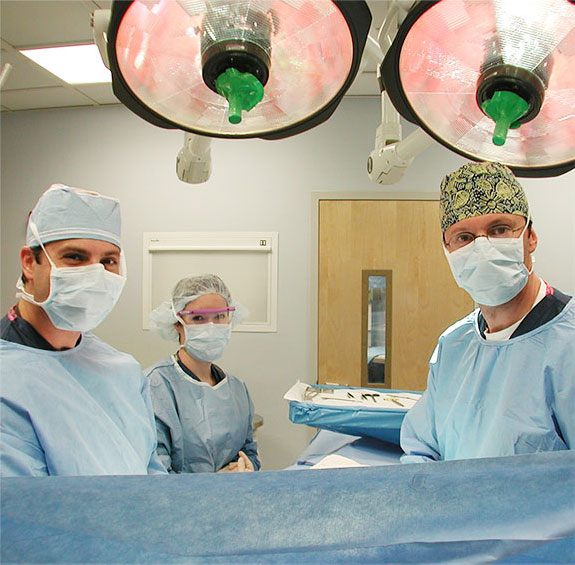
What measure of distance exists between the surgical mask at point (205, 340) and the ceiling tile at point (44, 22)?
4.88 ft

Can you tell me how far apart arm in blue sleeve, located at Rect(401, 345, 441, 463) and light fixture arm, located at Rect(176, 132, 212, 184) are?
802 mm

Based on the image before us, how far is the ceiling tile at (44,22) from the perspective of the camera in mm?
2025

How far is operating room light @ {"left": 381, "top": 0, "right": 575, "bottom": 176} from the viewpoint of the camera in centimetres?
47

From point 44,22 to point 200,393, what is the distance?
1854mm

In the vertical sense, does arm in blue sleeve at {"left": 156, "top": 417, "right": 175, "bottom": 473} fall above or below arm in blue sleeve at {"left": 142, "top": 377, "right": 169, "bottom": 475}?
below

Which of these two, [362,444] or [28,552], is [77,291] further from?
[362,444]

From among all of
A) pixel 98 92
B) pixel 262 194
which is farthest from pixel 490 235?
pixel 98 92

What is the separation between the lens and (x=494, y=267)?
3.48 ft

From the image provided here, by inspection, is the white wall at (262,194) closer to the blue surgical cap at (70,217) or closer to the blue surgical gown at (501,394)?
the blue surgical gown at (501,394)

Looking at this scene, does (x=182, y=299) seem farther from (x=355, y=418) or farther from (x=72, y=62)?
(x=72, y=62)

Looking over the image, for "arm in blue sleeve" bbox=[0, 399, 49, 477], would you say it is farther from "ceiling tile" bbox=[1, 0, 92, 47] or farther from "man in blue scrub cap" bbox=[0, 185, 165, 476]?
"ceiling tile" bbox=[1, 0, 92, 47]

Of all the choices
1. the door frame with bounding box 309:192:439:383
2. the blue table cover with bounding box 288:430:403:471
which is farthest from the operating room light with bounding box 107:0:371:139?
the door frame with bounding box 309:192:439:383

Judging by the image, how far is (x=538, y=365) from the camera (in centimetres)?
98

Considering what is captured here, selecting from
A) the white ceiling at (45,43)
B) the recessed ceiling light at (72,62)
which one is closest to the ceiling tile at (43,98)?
the white ceiling at (45,43)
